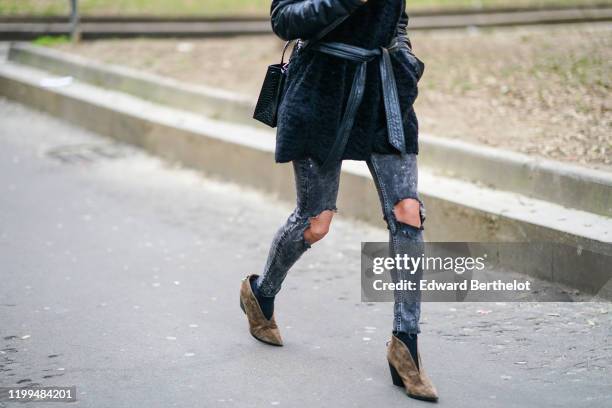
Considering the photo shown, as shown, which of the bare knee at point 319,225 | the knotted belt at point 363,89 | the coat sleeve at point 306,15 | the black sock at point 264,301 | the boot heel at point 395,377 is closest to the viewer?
the coat sleeve at point 306,15

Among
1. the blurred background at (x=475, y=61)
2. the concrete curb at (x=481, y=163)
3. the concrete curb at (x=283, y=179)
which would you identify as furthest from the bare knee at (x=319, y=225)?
the blurred background at (x=475, y=61)

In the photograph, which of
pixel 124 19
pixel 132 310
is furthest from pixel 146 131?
pixel 124 19

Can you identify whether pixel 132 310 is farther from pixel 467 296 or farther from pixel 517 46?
pixel 517 46

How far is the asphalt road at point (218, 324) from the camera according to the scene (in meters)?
4.11

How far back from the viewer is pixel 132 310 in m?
5.17

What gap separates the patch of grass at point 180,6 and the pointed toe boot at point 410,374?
49.7ft

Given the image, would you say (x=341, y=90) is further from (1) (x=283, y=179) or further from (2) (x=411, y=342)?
(1) (x=283, y=179)

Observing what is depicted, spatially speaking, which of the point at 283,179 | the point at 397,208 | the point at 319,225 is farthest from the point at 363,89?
the point at 283,179

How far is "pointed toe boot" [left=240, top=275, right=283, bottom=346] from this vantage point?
458cm

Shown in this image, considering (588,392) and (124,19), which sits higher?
(124,19)

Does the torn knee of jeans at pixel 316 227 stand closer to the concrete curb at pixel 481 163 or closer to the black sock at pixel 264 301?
the black sock at pixel 264 301

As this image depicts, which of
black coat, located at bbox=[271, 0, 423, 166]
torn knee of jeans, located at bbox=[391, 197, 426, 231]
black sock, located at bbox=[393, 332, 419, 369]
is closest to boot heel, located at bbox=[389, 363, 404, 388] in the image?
black sock, located at bbox=[393, 332, 419, 369]

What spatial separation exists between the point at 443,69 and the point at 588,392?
19.2 ft

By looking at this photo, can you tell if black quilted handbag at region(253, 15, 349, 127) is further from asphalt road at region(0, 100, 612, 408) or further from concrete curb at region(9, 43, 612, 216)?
concrete curb at region(9, 43, 612, 216)
